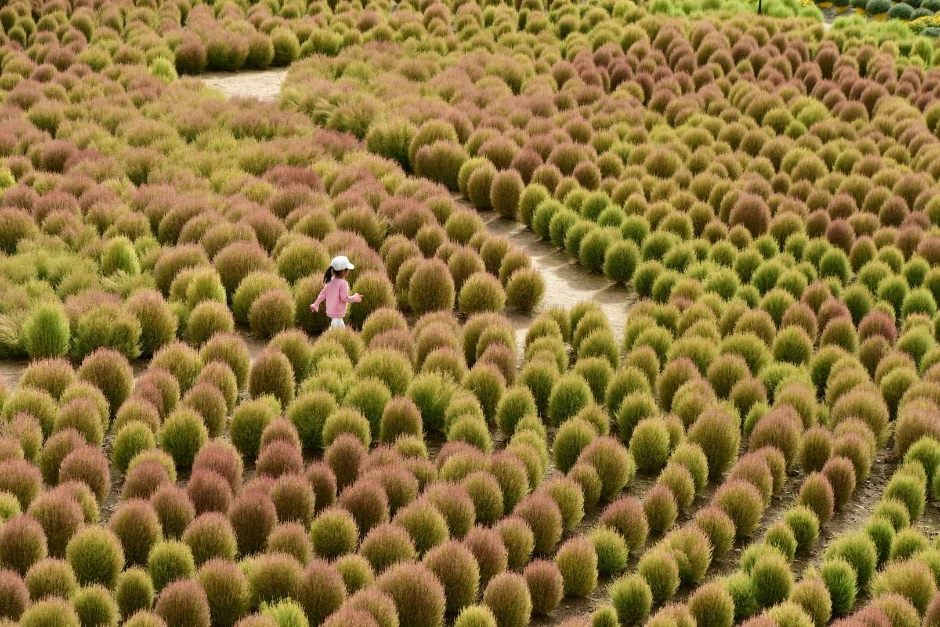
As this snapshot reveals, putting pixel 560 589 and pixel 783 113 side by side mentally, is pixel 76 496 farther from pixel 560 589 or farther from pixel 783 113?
pixel 783 113

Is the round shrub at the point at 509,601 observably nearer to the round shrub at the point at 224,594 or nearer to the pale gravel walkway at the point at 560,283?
the round shrub at the point at 224,594

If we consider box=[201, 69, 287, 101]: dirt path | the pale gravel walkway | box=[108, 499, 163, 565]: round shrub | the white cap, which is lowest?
box=[201, 69, 287, 101]: dirt path

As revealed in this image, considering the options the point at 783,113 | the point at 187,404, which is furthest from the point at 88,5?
the point at 187,404

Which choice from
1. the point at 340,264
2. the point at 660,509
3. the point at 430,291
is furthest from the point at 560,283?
the point at 660,509

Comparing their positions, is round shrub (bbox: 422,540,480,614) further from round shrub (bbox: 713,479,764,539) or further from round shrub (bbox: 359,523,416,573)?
round shrub (bbox: 713,479,764,539)

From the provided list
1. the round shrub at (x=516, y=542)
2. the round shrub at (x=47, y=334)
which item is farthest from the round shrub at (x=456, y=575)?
the round shrub at (x=47, y=334)

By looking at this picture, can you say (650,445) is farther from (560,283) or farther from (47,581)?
(47,581)

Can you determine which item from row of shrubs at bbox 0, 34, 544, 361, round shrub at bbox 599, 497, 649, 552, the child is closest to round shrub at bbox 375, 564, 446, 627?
round shrub at bbox 599, 497, 649, 552
